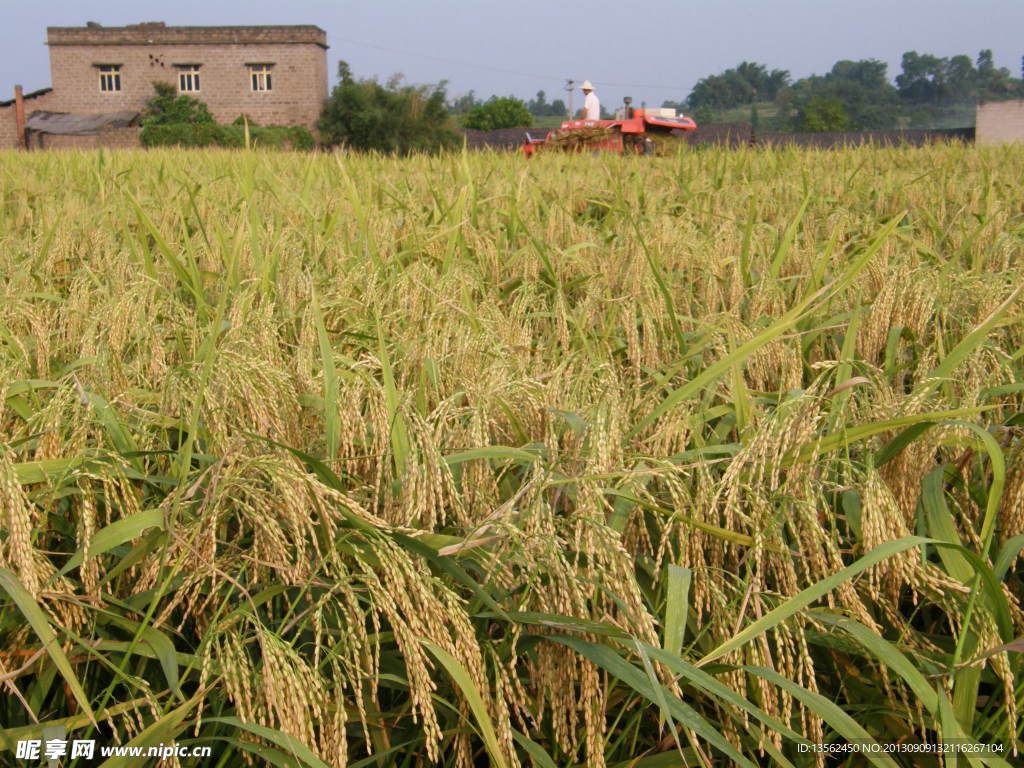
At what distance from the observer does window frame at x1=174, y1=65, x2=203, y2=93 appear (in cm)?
3458

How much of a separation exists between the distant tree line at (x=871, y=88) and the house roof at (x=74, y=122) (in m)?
65.4

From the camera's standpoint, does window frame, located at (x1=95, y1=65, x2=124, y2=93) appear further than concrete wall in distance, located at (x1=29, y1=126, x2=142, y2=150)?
Yes

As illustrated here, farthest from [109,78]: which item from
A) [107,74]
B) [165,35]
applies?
[165,35]

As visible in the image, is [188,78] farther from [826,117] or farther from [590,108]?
[826,117]

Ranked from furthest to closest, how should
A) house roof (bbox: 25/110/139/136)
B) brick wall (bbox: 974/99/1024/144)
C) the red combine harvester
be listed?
house roof (bbox: 25/110/139/136)
brick wall (bbox: 974/99/1024/144)
the red combine harvester

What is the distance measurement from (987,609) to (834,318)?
2.77 ft

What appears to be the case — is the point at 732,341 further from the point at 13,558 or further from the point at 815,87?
the point at 815,87

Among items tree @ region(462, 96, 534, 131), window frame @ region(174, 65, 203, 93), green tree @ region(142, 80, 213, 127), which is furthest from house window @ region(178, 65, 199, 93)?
tree @ region(462, 96, 534, 131)

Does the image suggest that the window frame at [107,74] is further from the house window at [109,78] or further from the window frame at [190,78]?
the window frame at [190,78]

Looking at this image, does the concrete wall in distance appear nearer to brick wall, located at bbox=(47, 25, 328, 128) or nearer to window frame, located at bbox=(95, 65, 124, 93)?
brick wall, located at bbox=(47, 25, 328, 128)

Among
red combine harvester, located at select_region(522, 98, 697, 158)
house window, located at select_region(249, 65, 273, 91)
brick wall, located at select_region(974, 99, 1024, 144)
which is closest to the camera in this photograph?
red combine harvester, located at select_region(522, 98, 697, 158)

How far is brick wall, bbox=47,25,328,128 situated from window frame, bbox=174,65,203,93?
0.19 meters

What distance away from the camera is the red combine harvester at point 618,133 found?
8156 millimetres

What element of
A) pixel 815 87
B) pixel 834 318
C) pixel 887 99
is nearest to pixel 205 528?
pixel 834 318
